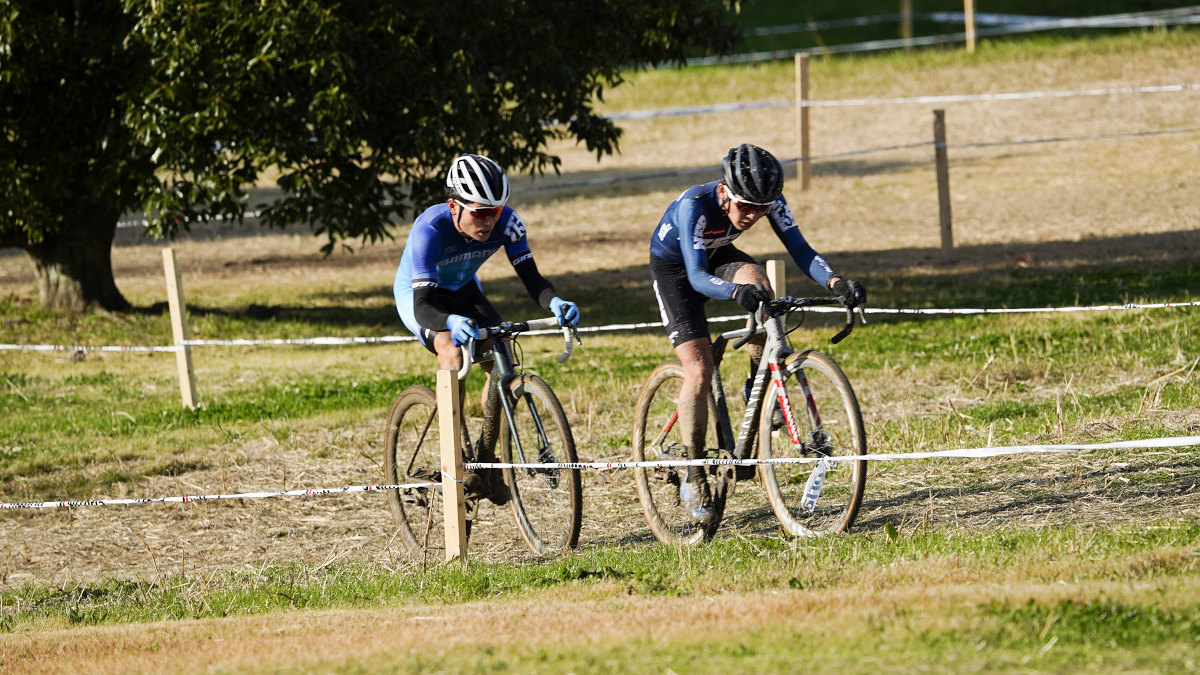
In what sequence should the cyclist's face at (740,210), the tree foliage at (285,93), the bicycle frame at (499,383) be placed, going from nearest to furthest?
the cyclist's face at (740,210) → the bicycle frame at (499,383) → the tree foliage at (285,93)

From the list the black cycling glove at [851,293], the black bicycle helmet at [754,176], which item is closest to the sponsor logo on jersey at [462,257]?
the black bicycle helmet at [754,176]

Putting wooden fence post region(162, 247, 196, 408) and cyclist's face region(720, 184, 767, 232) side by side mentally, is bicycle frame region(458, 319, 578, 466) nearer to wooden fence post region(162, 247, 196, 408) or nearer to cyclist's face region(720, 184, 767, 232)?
cyclist's face region(720, 184, 767, 232)

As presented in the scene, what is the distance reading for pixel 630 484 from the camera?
9.02 metres

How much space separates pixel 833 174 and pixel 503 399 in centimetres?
1980

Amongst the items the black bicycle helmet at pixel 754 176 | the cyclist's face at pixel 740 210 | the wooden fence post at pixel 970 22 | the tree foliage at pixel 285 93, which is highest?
the wooden fence post at pixel 970 22

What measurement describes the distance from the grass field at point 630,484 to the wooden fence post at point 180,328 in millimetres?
240

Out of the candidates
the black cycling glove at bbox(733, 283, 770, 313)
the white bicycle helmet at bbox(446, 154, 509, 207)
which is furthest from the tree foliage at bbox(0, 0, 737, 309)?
the black cycling glove at bbox(733, 283, 770, 313)

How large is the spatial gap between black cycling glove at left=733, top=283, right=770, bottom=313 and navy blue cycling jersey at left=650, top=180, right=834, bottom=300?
0.34 feet

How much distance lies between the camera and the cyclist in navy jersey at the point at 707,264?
6.68 metres

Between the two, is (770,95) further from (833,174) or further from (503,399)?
(503,399)

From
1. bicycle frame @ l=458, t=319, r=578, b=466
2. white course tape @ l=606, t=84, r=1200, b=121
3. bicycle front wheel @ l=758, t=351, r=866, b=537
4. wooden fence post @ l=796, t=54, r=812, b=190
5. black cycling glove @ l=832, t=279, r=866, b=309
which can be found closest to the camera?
bicycle front wheel @ l=758, t=351, r=866, b=537

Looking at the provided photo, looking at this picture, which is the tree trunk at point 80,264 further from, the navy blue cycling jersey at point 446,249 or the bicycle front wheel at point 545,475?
the bicycle front wheel at point 545,475

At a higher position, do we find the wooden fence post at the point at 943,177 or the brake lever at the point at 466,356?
the wooden fence post at the point at 943,177

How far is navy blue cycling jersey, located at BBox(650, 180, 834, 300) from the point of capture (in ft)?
22.5
